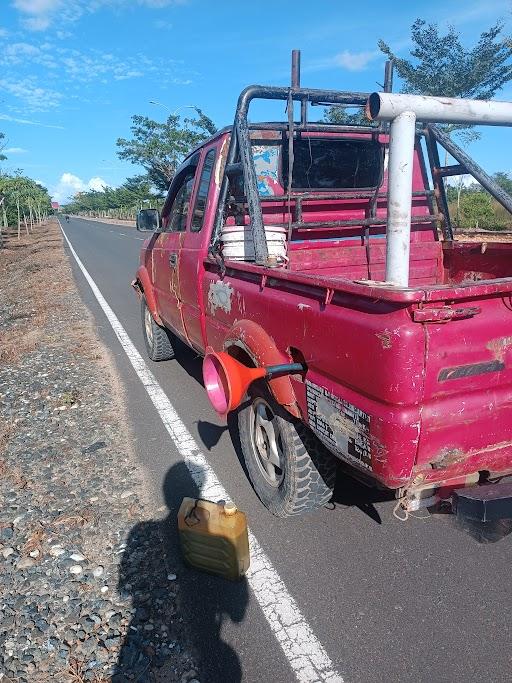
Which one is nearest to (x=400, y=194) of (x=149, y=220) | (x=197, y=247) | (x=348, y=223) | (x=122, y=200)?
(x=348, y=223)

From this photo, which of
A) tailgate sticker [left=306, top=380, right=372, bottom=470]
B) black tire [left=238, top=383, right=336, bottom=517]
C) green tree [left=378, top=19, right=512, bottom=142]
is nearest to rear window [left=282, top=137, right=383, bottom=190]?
black tire [left=238, top=383, right=336, bottom=517]

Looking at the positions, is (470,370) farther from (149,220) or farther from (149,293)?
(149,293)

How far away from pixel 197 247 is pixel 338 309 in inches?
77.1

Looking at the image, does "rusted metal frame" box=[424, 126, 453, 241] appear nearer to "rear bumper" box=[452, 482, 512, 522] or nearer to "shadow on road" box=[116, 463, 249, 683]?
"rear bumper" box=[452, 482, 512, 522]

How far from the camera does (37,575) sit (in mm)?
2557

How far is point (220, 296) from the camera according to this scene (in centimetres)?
329

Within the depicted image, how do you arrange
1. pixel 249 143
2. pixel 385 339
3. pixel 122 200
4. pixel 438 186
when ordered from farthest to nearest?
pixel 122 200
pixel 438 186
pixel 249 143
pixel 385 339

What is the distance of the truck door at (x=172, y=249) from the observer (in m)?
4.38

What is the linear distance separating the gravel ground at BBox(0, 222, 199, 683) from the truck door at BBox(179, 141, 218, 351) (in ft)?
3.68

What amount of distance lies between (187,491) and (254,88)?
277 cm

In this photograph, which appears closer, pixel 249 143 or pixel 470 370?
pixel 470 370

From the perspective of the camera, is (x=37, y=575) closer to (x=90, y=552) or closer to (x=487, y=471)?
(x=90, y=552)

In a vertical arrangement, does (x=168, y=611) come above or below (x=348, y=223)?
below

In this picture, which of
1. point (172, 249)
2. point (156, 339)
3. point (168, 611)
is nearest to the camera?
point (168, 611)
